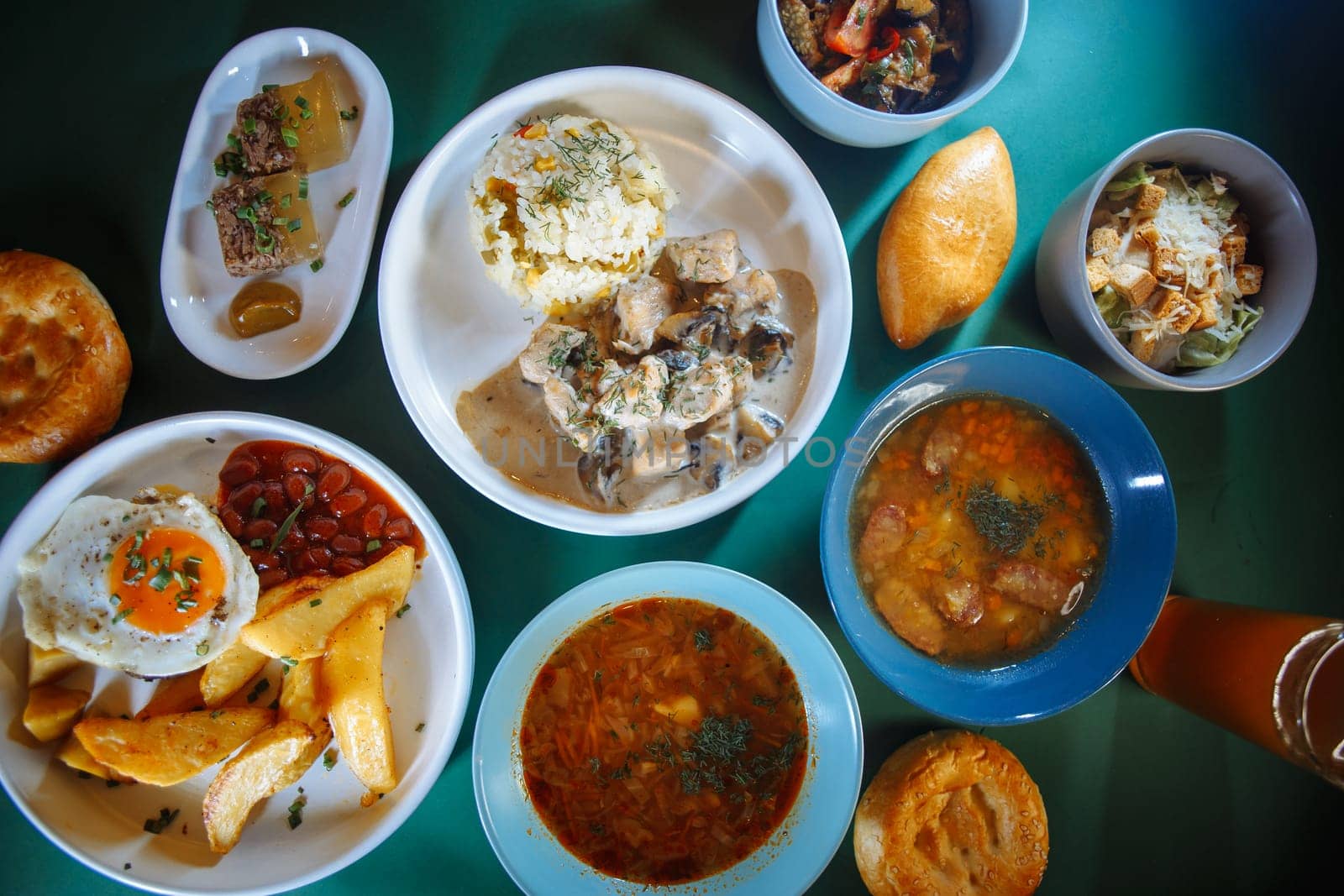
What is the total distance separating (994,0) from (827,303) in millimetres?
901

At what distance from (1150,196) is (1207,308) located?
0.32 meters

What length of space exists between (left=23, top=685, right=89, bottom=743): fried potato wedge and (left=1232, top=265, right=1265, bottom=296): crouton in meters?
3.22

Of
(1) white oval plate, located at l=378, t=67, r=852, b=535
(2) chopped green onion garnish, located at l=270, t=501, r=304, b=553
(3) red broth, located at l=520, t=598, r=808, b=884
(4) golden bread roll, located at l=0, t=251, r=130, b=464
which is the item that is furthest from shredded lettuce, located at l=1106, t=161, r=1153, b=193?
(4) golden bread roll, located at l=0, t=251, r=130, b=464

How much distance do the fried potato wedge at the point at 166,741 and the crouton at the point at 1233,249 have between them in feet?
9.19

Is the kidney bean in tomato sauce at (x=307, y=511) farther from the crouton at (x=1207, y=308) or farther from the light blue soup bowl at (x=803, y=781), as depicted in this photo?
the crouton at (x=1207, y=308)

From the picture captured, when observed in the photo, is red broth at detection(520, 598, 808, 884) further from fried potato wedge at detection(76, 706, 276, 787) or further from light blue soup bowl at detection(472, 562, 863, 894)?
fried potato wedge at detection(76, 706, 276, 787)

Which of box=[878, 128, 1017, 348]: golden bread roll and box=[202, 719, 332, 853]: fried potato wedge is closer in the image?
box=[202, 719, 332, 853]: fried potato wedge

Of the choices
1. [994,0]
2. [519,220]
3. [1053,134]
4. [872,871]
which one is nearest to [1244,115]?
[1053,134]

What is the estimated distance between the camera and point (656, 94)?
6.80 ft

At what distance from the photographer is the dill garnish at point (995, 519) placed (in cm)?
195

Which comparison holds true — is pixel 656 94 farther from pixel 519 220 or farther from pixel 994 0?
pixel 994 0

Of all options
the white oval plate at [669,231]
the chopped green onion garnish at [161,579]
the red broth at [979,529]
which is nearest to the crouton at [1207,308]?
the red broth at [979,529]

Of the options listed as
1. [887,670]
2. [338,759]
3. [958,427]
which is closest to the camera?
[887,670]

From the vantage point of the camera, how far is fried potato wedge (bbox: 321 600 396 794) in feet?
6.25
